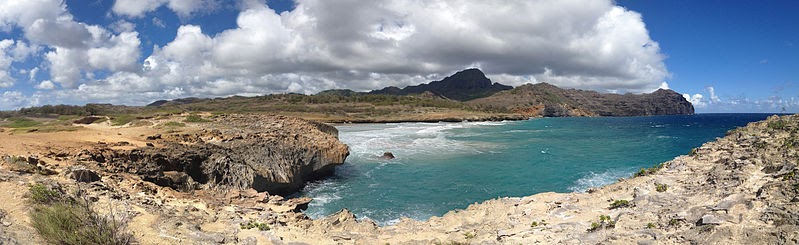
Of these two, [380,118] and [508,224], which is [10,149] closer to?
[508,224]

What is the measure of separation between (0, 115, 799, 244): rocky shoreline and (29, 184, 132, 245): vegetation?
9.9 inches

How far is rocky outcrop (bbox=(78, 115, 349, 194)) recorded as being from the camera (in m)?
16.2

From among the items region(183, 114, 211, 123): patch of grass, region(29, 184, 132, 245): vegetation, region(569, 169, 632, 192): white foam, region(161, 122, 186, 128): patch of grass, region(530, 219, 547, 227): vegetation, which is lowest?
region(569, 169, 632, 192): white foam

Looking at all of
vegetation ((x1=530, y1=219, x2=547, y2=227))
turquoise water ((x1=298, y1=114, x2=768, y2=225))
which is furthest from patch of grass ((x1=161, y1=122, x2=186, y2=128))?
vegetation ((x1=530, y1=219, x2=547, y2=227))

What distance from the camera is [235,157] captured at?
66.3ft

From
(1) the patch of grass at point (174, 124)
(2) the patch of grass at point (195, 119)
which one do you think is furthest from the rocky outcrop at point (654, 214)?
(2) the patch of grass at point (195, 119)

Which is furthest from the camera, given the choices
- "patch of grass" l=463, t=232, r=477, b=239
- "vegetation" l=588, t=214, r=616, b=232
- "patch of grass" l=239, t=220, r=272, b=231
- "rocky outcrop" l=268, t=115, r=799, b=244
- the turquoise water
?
the turquoise water

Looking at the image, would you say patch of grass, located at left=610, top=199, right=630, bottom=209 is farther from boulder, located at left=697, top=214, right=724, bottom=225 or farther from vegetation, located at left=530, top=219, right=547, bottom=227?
boulder, located at left=697, top=214, right=724, bottom=225

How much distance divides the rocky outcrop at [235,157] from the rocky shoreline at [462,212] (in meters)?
0.09

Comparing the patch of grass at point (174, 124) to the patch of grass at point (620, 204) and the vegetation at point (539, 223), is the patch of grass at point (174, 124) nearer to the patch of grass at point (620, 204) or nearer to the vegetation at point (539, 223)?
the vegetation at point (539, 223)

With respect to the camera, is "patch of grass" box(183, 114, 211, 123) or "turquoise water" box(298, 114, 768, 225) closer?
"turquoise water" box(298, 114, 768, 225)

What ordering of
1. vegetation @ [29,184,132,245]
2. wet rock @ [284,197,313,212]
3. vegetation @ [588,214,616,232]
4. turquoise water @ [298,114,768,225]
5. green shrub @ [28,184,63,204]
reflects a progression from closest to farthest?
vegetation @ [29,184,132,245] < green shrub @ [28,184,63,204] < vegetation @ [588,214,616,232] < wet rock @ [284,197,313,212] < turquoise water @ [298,114,768,225]

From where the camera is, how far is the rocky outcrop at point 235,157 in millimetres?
16241

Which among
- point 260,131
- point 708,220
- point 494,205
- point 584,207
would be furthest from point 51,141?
point 708,220
